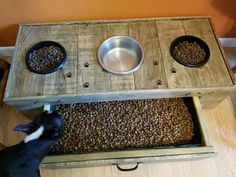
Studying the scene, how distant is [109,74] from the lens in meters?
1.15

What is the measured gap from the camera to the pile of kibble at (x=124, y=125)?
1110mm

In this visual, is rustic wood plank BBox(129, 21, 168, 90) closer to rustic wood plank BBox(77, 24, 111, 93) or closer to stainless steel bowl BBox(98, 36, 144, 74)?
stainless steel bowl BBox(98, 36, 144, 74)

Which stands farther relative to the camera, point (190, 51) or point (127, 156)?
point (190, 51)

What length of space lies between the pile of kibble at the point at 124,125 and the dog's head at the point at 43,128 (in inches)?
7.9

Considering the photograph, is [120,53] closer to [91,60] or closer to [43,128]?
[91,60]

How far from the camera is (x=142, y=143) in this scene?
112 cm

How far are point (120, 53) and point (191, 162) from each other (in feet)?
2.17

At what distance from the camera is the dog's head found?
88cm

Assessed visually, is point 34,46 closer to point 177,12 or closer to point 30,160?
point 30,160

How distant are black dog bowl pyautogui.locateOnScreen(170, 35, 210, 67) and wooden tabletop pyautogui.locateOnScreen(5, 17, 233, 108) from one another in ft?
0.08

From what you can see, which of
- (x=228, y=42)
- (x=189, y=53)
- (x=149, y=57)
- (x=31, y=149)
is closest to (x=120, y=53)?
(x=149, y=57)

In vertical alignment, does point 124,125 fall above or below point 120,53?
below

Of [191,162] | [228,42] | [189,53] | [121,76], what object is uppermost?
[228,42]

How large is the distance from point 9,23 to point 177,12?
0.89 meters
